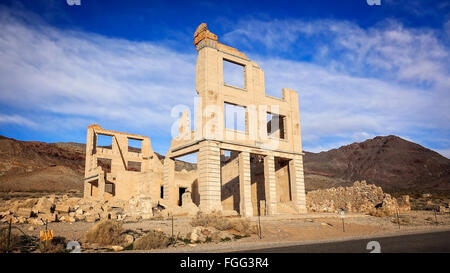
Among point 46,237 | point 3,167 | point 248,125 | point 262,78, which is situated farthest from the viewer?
point 3,167

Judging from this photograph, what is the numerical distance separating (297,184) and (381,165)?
77725 mm

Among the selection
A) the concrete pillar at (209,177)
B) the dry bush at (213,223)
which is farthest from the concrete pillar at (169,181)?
the dry bush at (213,223)

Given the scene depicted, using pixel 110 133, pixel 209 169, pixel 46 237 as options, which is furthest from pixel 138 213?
pixel 110 133

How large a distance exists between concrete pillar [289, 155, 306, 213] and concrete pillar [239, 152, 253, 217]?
5.14m

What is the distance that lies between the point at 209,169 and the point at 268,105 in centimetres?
808

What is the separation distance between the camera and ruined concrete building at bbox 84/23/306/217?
21703 mm

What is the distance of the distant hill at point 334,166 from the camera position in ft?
204

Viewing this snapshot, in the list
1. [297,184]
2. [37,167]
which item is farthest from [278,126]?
[37,167]

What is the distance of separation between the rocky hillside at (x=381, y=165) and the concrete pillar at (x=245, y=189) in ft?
160

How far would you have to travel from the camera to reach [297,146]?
89.6 ft

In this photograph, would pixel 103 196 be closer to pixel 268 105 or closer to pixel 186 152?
pixel 186 152

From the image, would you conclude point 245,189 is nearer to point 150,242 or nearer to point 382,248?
point 150,242

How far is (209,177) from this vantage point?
68.3 ft

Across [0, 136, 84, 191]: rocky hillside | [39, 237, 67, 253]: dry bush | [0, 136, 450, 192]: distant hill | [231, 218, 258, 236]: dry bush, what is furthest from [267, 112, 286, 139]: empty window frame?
[0, 136, 84, 191]: rocky hillside
